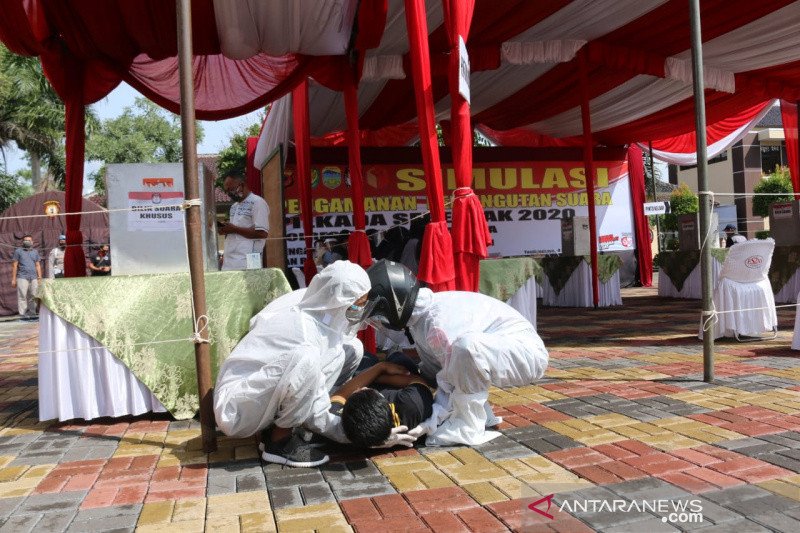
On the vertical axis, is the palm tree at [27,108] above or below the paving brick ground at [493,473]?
above

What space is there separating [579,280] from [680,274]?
1912mm

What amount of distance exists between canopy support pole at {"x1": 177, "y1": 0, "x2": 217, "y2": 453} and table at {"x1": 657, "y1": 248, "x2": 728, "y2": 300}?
9165 mm

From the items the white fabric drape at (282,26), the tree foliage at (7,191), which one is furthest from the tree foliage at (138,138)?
the white fabric drape at (282,26)

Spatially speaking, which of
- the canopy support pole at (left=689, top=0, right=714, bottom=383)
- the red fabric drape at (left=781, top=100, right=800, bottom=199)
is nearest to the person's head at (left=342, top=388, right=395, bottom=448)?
the canopy support pole at (left=689, top=0, right=714, bottom=383)

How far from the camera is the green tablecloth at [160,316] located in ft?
11.6

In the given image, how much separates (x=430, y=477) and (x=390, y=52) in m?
6.90

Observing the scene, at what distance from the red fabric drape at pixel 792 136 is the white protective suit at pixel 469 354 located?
11130mm

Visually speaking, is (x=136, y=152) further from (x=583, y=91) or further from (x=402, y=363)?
(x=402, y=363)

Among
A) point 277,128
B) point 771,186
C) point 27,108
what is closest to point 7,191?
point 27,108

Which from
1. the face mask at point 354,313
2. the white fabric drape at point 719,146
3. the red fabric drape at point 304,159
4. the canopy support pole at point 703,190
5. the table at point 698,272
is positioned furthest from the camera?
the white fabric drape at point 719,146

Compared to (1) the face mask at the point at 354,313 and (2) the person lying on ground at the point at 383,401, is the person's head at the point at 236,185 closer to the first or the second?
(2) the person lying on ground at the point at 383,401

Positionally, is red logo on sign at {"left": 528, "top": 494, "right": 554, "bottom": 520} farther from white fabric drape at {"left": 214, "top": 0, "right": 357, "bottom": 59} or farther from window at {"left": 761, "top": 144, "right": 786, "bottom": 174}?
window at {"left": 761, "top": 144, "right": 786, "bottom": 174}

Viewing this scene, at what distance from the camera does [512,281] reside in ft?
16.9

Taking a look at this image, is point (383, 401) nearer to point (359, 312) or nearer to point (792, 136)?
point (359, 312)
